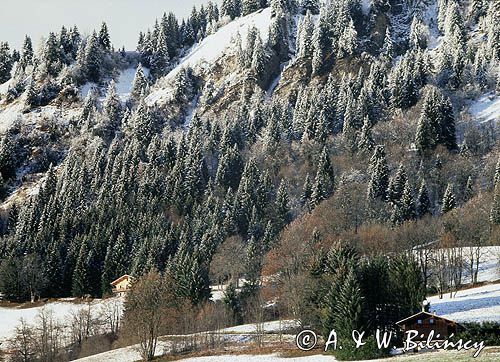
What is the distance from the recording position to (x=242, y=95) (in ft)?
572

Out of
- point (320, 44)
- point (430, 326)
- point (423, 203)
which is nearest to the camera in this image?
point (430, 326)

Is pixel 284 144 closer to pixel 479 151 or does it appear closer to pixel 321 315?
pixel 479 151

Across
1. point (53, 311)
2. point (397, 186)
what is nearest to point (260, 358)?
point (53, 311)

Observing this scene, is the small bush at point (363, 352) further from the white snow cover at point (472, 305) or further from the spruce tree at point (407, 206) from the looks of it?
the spruce tree at point (407, 206)

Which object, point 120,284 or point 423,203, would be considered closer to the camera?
point 120,284

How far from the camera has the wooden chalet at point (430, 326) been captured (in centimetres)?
4462

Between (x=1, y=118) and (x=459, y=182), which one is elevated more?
(x=1, y=118)

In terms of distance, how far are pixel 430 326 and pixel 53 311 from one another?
234 feet

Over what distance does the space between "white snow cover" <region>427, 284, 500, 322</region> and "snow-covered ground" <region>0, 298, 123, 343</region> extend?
5355cm

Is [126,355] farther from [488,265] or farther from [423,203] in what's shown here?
[423,203]

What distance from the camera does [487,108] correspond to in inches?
5438

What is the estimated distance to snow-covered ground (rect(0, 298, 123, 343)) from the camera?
88719mm

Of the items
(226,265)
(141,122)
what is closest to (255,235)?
(226,265)

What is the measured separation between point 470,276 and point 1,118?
16521 centimetres
